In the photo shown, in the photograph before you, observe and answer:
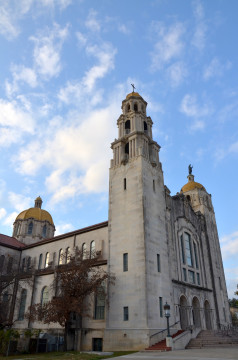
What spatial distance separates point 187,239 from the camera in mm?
38094

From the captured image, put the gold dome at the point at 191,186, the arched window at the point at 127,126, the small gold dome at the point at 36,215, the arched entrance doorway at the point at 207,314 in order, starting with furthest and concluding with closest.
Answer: the small gold dome at the point at 36,215 → the gold dome at the point at 191,186 → the arched window at the point at 127,126 → the arched entrance doorway at the point at 207,314

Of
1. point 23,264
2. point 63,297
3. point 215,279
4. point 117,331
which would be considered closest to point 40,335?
point 63,297

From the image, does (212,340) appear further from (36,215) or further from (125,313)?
(36,215)

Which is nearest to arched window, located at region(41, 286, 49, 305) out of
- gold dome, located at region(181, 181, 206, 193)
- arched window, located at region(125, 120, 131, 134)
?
arched window, located at region(125, 120, 131, 134)

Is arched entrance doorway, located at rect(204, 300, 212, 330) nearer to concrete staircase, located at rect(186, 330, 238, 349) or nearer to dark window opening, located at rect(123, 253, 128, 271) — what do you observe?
concrete staircase, located at rect(186, 330, 238, 349)

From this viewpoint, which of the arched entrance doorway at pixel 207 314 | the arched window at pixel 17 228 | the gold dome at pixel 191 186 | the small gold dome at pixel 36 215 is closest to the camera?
the arched entrance doorway at pixel 207 314

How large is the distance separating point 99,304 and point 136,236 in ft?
26.7

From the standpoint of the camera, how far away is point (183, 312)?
31.6 meters

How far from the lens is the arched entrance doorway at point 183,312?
31.0m

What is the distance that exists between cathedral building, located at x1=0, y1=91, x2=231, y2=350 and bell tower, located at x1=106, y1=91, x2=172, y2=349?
9cm

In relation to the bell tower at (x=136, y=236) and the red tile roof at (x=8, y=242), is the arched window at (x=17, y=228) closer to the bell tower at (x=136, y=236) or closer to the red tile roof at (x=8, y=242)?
the red tile roof at (x=8, y=242)

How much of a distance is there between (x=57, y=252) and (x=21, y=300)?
7.85 m

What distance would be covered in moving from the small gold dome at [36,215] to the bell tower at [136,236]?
30062 millimetres

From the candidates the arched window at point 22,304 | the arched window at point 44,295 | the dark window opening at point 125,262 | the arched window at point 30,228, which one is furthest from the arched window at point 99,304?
the arched window at point 30,228
